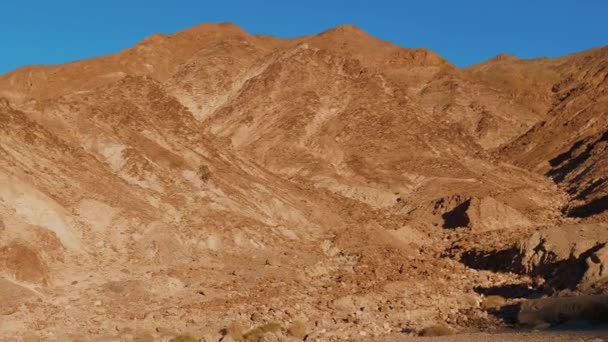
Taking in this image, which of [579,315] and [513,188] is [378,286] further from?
[513,188]

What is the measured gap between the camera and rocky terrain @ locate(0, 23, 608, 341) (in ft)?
71.3

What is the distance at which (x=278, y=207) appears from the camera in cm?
3112

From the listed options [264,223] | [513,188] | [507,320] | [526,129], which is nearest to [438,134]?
[513,188]

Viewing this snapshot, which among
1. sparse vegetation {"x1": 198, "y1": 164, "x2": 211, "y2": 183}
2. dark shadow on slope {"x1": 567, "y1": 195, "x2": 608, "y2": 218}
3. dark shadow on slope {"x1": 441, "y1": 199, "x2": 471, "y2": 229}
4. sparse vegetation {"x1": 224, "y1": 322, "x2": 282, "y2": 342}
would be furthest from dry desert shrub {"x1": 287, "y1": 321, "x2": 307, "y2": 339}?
dark shadow on slope {"x1": 567, "y1": 195, "x2": 608, "y2": 218}

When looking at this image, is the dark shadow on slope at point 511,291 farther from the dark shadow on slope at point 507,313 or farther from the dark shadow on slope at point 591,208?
the dark shadow on slope at point 591,208

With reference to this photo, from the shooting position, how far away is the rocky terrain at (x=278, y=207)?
71.3 feet

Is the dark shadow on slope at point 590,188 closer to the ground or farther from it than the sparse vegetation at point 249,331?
farther from it

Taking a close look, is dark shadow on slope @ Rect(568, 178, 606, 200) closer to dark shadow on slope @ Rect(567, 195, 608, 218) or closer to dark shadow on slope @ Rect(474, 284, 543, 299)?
dark shadow on slope @ Rect(567, 195, 608, 218)

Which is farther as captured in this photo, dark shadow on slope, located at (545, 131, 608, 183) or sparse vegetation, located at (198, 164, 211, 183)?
dark shadow on slope, located at (545, 131, 608, 183)

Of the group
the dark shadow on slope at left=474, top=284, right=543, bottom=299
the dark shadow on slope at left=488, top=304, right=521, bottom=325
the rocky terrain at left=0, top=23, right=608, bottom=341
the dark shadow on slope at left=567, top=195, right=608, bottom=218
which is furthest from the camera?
the dark shadow on slope at left=567, top=195, right=608, bottom=218

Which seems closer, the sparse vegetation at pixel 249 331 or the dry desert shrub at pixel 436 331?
the sparse vegetation at pixel 249 331

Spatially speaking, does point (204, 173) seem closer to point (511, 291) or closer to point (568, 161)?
point (511, 291)

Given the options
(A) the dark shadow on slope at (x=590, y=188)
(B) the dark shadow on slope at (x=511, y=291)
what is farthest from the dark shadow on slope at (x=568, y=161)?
(B) the dark shadow on slope at (x=511, y=291)

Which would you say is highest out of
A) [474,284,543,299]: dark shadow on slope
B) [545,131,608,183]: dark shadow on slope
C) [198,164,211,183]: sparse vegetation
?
[545,131,608,183]: dark shadow on slope
